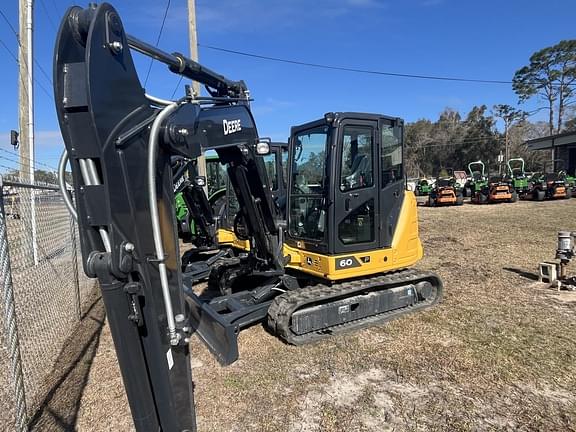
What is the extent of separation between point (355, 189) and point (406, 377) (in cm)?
A: 229

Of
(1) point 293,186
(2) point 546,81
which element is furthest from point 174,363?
(2) point 546,81

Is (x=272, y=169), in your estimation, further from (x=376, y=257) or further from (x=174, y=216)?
(x=174, y=216)

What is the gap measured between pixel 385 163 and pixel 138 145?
4000 millimetres

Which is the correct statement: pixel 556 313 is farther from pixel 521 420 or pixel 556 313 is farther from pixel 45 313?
pixel 45 313

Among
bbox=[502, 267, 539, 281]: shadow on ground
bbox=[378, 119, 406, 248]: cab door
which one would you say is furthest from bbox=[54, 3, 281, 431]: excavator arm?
bbox=[502, 267, 539, 281]: shadow on ground

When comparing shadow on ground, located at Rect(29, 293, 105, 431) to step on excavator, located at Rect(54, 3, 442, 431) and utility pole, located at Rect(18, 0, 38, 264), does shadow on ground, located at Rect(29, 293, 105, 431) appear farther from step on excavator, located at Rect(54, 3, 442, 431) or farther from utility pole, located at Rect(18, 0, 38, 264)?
utility pole, located at Rect(18, 0, 38, 264)

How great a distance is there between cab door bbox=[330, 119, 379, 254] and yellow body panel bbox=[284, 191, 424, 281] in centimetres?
15

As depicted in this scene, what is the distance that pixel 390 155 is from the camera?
5.59m

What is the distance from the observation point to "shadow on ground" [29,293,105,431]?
11.1ft

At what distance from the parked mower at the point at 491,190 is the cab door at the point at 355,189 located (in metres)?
19.1

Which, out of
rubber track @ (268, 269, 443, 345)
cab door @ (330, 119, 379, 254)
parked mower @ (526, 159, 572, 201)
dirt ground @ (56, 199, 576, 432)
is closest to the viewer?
dirt ground @ (56, 199, 576, 432)

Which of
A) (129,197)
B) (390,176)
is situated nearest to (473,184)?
(390,176)

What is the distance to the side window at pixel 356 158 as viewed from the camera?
5.18 m

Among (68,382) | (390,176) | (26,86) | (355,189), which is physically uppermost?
(26,86)
